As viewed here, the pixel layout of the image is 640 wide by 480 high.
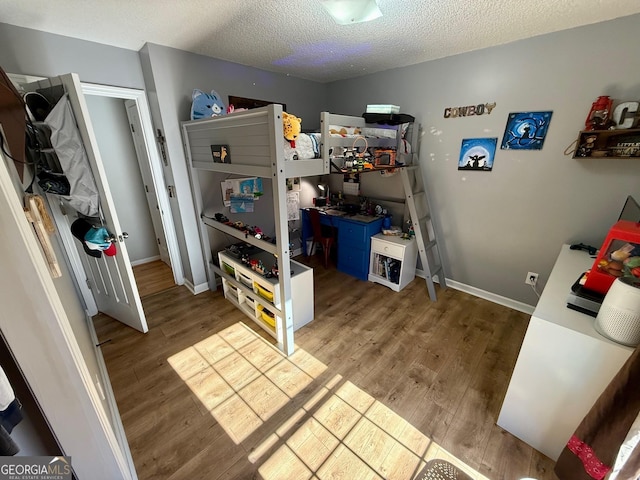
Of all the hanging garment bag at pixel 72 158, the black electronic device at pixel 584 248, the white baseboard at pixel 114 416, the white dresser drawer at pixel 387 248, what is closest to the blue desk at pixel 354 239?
the white dresser drawer at pixel 387 248

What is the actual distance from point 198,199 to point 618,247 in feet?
9.99

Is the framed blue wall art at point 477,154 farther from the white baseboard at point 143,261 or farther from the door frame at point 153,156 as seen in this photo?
the white baseboard at point 143,261

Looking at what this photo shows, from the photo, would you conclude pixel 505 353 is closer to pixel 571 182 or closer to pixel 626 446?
pixel 626 446

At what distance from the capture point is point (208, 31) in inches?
75.0

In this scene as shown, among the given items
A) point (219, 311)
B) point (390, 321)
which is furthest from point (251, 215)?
point (390, 321)

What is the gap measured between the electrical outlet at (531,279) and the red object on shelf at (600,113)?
126 cm

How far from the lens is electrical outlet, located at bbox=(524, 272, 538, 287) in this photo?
2.38 m

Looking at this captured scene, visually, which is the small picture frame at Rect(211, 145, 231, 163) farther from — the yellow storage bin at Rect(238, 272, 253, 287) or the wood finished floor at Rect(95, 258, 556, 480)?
the wood finished floor at Rect(95, 258, 556, 480)

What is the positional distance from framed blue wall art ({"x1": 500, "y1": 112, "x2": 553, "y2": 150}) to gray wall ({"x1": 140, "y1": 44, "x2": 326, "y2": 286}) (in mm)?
2377

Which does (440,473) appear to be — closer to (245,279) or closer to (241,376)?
(241,376)

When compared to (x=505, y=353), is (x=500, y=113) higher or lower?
higher

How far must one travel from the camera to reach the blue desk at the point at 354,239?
299cm

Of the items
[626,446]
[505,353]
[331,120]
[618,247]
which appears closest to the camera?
[626,446]

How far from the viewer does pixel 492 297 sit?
2.69 m
